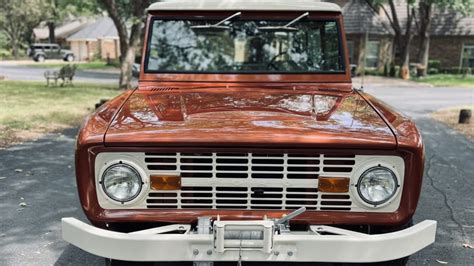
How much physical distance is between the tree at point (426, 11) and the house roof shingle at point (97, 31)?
94.6 feet

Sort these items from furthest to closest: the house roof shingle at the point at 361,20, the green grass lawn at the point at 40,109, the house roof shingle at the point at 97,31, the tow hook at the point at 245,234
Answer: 1. the house roof shingle at the point at 97,31
2. the house roof shingle at the point at 361,20
3. the green grass lawn at the point at 40,109
4. the tow hook at the point at 245,234

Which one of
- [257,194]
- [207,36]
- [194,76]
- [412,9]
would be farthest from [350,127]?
[412,9]

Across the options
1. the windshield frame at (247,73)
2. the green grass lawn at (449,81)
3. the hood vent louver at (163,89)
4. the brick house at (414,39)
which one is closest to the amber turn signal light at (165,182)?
the hood vent louver at (163,89)

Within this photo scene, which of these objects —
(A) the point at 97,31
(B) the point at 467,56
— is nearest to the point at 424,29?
(B) the point at 467,56

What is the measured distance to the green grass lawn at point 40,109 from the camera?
8.83 metres

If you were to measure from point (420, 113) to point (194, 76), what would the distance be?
9.66 m

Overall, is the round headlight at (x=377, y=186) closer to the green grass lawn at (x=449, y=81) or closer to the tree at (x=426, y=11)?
the green grass lawn at (x=449, y=81)

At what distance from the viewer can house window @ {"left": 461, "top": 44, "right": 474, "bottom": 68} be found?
96.1 feet

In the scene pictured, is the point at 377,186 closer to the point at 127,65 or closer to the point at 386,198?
the point at 386,198

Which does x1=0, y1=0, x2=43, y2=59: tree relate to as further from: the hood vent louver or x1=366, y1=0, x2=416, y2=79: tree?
the hood vent louver

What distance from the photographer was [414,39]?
1157 inches

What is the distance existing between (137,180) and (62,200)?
2787 mm

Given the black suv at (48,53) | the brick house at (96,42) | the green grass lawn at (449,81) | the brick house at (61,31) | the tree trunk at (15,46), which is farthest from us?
the brick house at (61,31)

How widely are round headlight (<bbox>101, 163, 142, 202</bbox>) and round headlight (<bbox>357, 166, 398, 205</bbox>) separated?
1158 mm
